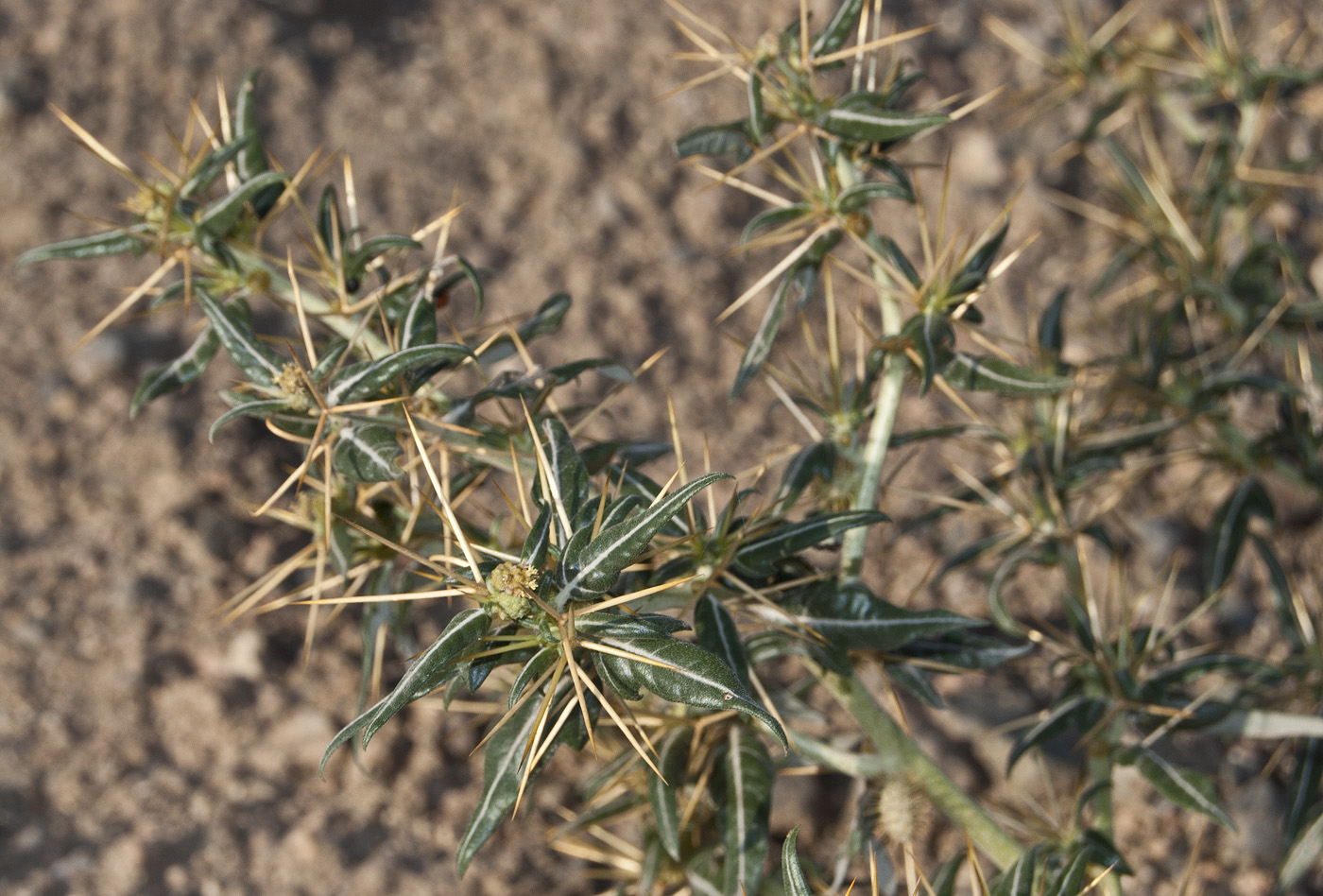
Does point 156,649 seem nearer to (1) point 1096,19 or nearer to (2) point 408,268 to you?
(2) point 408,268

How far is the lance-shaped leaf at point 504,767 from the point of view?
3.65 feet

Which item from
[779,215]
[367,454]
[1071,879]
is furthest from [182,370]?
[1071,879]

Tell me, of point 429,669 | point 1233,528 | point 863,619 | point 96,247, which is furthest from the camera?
point 1233,528

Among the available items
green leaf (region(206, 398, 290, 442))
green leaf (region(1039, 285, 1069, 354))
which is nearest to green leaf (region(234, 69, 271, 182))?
green leaf (region(206, 398, 290, 442))

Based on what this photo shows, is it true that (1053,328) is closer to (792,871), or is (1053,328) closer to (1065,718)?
(1065,718)

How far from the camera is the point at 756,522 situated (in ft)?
4.23

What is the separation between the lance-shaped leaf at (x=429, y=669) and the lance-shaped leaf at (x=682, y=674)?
0.42 feet

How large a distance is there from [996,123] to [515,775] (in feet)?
7.45

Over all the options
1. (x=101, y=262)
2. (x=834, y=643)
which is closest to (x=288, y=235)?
(x=101, y=262)

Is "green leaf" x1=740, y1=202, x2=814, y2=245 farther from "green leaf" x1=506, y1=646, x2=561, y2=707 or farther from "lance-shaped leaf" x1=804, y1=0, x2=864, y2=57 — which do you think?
"green leaf" x1=506, y1=646, x2=561, y2=707

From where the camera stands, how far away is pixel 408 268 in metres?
2.13

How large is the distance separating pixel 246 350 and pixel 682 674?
635mm

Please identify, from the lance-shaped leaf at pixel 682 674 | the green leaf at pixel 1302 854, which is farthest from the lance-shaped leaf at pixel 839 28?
the green leaf at pixel 1302 854

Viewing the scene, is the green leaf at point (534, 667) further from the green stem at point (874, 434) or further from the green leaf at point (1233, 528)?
the green leaf at point (1233, 528)
